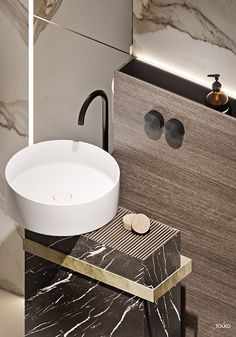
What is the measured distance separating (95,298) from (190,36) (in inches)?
33.8

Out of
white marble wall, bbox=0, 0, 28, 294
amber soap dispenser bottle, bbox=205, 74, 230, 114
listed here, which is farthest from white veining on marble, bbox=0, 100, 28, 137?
amber soap dispenser bottle, bbox=205, 74, 230, 114

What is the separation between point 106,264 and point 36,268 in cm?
30

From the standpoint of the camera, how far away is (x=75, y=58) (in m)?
3.52

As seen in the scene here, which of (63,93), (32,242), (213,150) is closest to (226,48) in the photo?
(213,150)

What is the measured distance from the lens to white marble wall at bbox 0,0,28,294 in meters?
3.62

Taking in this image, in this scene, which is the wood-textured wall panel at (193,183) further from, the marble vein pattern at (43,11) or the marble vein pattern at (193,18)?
the marble vein pattern at (43,11)

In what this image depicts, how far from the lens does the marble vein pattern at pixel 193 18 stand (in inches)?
125

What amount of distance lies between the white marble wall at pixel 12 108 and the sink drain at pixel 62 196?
1.35ft

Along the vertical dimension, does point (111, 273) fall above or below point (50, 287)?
above

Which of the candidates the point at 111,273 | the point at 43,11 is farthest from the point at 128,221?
the point at 43,11

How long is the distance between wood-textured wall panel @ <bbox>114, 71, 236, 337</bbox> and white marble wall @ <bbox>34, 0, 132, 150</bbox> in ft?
0.34

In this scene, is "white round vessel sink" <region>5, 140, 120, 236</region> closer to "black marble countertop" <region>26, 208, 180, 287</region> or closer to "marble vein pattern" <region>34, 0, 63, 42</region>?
"black marble countertop" <region>26, 208, 180, 287</region>

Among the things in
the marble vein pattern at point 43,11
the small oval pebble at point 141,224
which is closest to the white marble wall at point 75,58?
the marble vein pattern at point 43,11

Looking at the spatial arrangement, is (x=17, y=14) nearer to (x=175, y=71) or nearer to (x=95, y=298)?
(x=175, y=71)
